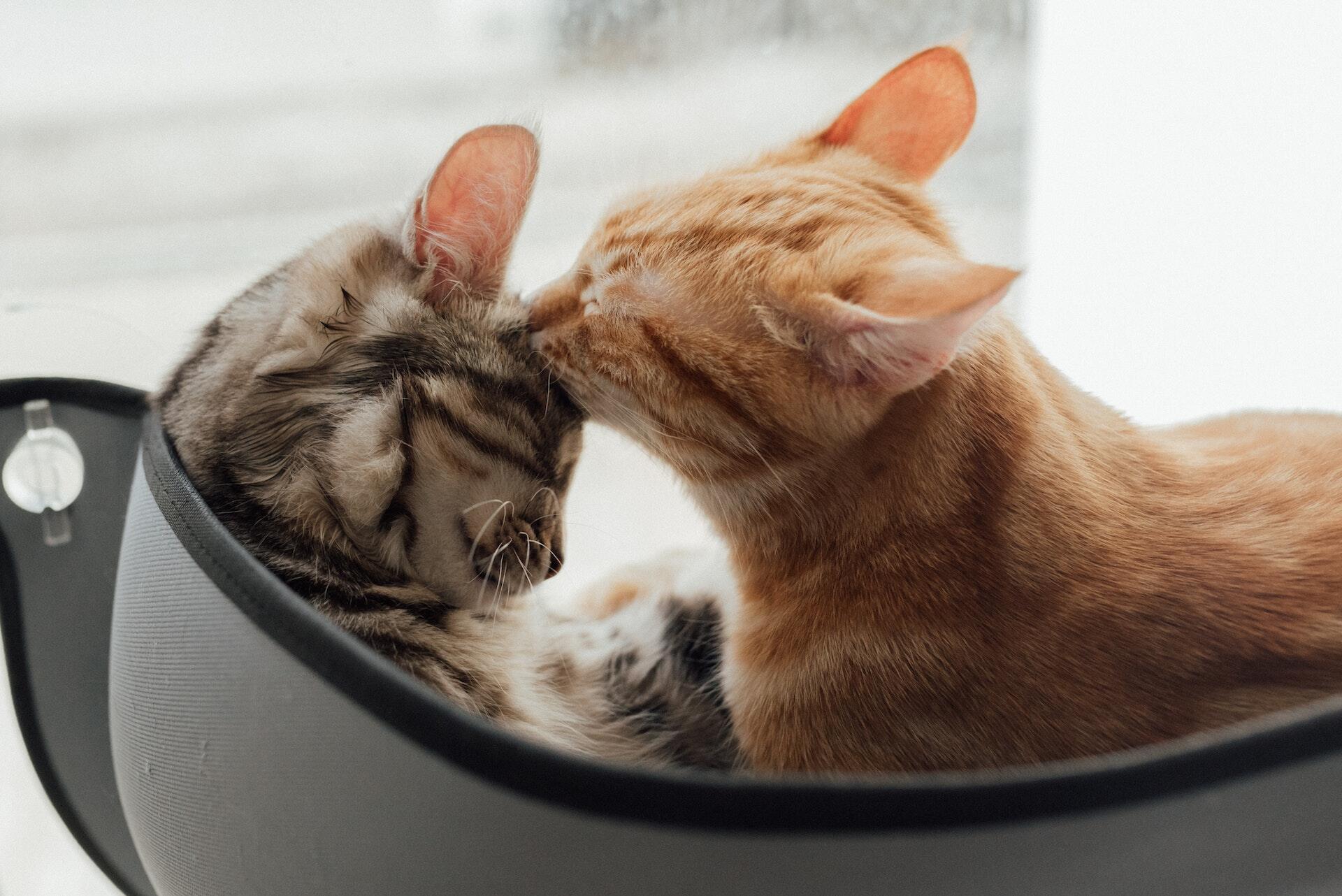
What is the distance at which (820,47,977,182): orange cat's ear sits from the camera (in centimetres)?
116

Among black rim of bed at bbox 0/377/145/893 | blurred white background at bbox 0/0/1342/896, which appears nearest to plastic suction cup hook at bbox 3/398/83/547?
black rim of bed at bbox 0/377/145/893

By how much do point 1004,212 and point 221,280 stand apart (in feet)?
5.43

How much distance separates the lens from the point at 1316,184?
2152 millimetres

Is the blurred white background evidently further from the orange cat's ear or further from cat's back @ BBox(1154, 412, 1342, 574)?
cat's back @ BBox(1154, 412, 1342, 574)

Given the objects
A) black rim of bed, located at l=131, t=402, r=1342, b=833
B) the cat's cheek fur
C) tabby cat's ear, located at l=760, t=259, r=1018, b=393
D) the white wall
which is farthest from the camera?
the white wall

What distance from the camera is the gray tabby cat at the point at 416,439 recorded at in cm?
104

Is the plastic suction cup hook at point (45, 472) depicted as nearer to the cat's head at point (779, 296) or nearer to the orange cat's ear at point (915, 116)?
the cat's head at point (779, 296)

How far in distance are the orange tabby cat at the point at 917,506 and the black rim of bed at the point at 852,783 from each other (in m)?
0.25

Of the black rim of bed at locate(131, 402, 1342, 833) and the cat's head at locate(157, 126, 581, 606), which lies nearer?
the black rim of bed at locate(131, 402, 1342, 833)

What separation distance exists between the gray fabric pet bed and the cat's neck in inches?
12.1

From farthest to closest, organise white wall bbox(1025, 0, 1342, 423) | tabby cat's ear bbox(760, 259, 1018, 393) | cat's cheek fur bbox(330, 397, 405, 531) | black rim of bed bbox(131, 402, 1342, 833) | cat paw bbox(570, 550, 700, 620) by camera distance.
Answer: white wall bbox(1025, 0, 1342, 423) → cat paw bbox(570, 550, 700, 620) → cat's cheek fur bbox(330, 397, 405, 531) → tabby cat's ear bbox(760, 259, 1018, 393) → black rim of bed bbox(131, 402, 1342, 833)

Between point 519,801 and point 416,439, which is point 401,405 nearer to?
point 416,439

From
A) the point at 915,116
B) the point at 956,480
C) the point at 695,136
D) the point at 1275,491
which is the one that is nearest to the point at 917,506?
the point at 956,480

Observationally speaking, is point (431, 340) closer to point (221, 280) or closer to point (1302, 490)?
point (1302, 490)
